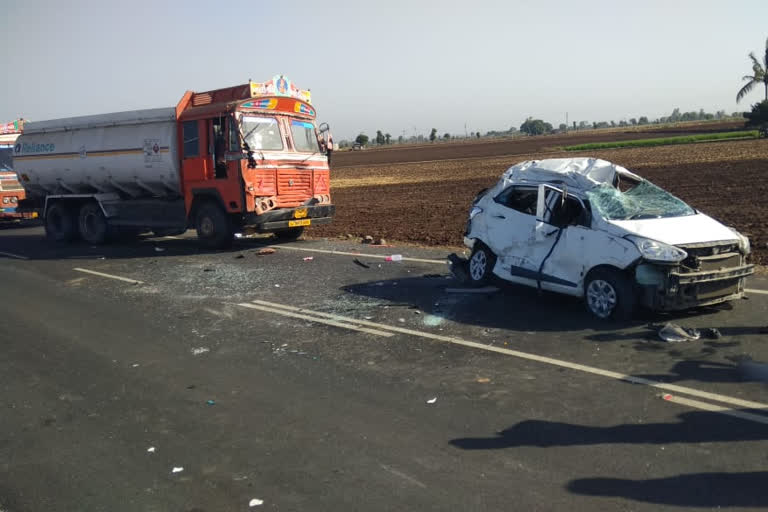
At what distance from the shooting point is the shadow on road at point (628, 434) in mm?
4766

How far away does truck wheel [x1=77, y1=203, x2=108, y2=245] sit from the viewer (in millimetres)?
17562

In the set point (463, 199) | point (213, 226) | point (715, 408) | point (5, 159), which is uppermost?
point (5, 159)

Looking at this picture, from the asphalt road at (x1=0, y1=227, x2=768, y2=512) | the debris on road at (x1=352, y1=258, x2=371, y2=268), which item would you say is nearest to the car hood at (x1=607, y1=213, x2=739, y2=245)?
the asphalt road at (x1=0, y1=227, x2=768, y2=512)

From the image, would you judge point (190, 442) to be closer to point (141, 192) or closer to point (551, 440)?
point (551, 440)

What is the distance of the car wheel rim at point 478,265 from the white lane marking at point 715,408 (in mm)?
4553

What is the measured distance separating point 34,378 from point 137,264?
7.42 m

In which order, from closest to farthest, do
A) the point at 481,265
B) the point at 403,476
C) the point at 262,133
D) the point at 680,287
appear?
the point at 403,476
the point at 680,287
the point at 481,265
the point at 262,133

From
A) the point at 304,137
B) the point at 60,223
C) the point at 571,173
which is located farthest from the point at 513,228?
the point at 60,223

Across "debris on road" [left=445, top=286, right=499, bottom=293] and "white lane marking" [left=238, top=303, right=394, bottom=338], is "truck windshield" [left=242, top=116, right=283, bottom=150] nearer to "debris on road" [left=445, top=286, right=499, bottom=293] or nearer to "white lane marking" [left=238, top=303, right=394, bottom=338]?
"white lane marking" [left=238, top=303, right=394, bottom=338]

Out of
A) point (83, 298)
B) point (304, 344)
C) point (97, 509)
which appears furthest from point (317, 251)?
point (97, 509)

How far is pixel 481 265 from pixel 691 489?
600 centimetres

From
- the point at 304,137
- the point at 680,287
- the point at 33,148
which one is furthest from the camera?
the point at 33,148

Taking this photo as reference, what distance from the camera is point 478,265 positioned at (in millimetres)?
9984

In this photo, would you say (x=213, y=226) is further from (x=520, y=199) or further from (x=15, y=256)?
(x=520, y=199)
